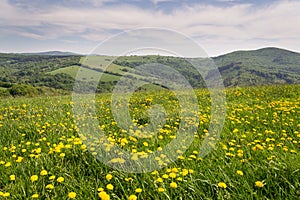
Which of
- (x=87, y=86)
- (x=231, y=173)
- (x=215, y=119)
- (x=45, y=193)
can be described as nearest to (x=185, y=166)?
(x=231, y=173)

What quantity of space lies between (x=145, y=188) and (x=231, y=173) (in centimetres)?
105

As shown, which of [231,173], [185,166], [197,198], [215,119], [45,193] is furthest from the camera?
[215,119]

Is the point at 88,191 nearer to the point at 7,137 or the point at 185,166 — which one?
the point at 185,166

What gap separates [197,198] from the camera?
7.91 feet

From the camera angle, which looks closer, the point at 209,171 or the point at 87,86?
the point at 209,171

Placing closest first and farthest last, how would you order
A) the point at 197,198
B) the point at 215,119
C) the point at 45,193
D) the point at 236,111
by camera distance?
1. the point at 197,198
2. the point at 45,193
3. the point at 215,119
4. the point at 236,111

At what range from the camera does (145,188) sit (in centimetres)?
270

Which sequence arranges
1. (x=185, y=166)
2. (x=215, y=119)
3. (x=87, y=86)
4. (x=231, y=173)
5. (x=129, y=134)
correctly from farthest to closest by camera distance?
(x=87, y=86) → (x=215, y=119) → (x=129, y=134) → (x=185, y=166) → (x=231, y=173)

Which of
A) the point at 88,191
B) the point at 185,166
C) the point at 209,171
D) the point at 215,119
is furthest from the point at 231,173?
the point at 215,119

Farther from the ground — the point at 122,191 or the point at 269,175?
the point at 269,175

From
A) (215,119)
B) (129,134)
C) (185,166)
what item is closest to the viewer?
(185,166)

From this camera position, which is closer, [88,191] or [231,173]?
[88,191]

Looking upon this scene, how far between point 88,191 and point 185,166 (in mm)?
1284

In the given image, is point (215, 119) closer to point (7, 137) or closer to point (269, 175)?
point (269, 175)
